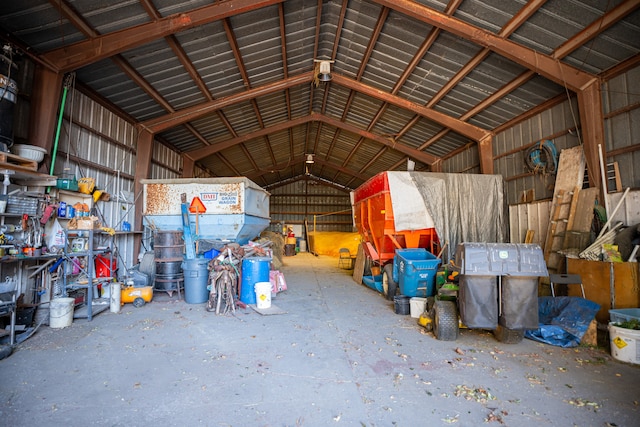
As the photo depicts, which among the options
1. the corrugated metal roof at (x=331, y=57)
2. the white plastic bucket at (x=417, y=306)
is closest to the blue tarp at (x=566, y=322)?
the white plastic bucket at (x=417, y=306)

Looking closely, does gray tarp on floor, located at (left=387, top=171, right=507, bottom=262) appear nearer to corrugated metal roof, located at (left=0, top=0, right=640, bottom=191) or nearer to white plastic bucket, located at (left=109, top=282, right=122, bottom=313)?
corrugated metal roof, located at (left=0, top=0, right=640, bottom=191)

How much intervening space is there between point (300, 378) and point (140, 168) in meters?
8.22

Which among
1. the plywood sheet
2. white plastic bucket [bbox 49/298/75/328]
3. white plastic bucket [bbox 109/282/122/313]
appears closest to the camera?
the plywood sheet

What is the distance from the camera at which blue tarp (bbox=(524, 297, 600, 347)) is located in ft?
14.0

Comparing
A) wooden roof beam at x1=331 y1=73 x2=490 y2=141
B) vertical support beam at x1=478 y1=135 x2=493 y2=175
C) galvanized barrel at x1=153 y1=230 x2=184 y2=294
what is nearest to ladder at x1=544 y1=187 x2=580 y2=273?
vertical support beam at x1=478 y1=135 x2=493 y2=175

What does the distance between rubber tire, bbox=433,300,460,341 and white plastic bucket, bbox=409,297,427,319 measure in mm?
1113

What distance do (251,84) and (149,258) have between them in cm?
563

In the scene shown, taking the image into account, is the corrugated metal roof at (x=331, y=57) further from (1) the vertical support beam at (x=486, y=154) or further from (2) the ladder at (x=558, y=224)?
(2) the ladder at (x=558, y=224)

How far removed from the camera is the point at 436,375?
130 inches

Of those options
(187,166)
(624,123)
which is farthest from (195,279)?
(624,123)

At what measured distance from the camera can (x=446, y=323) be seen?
4.37 m

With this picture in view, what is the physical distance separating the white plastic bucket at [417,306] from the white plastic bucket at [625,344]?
242cm

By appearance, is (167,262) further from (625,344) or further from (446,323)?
(625,344)

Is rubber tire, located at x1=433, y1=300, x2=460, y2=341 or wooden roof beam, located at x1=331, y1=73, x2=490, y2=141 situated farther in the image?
wooden roof beam, located at x1=331, y1=73, x2=490, y2=141
